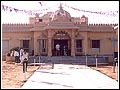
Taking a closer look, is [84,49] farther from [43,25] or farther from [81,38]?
[43,25]

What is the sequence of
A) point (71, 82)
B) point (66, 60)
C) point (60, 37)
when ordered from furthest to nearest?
point (60, 37)
point (66, 60)
point (71, 82)

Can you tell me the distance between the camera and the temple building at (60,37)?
29.7 metres

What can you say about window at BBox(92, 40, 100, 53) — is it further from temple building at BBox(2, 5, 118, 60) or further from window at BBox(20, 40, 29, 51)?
window at BBox(20, 40, 29, 51)

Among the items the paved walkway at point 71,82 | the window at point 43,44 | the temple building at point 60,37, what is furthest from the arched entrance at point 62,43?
the paved walkway at point 71,82

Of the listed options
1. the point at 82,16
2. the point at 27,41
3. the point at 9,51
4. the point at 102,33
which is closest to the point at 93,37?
the point at 102,33

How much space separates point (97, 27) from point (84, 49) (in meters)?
3.27

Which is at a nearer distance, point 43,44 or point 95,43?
point 43,44

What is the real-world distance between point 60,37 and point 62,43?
1366 millimetres

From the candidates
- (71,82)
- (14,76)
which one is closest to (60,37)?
(14,76)

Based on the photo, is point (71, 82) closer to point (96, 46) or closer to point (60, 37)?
point (60, 37)

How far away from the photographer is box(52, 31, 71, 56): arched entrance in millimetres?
31234

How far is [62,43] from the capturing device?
107 feet

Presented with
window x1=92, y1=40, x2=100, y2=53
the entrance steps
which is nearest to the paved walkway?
the entrance steps

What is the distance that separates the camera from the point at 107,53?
32125mm
